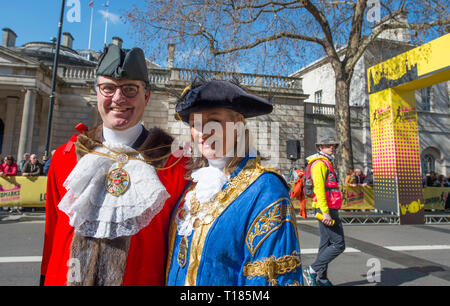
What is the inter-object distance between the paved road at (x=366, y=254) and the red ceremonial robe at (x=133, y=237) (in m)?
2.85

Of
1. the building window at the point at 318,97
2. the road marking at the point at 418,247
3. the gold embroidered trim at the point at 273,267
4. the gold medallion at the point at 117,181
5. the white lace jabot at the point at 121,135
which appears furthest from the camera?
the building window at the point at 318,97

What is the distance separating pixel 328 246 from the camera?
409cm

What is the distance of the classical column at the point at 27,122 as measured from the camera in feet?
51.9

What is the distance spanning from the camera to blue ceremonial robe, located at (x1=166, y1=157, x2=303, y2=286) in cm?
135

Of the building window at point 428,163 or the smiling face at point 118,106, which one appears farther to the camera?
the building window at point 428,163

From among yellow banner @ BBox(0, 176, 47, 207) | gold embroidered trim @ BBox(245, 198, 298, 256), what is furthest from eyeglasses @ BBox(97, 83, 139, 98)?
yellow banner @ BBox(0, 176, 47, 207)

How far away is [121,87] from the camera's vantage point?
5.81 feet

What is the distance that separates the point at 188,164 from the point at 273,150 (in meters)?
16.0

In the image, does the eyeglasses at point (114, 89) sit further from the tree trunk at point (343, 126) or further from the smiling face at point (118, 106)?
the tree trunk at point (343, 126)

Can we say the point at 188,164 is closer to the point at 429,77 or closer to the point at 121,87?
the point at 121,87

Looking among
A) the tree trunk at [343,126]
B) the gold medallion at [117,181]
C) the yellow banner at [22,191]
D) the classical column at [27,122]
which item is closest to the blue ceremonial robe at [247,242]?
the gold medallion at [117,181]

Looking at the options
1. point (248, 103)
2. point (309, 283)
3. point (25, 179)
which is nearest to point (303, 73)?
point (25, 179)

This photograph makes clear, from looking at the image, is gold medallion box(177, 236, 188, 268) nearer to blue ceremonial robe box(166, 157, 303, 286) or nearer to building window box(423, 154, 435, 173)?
blue ceremonial robe box(166, 157, 303, 286)

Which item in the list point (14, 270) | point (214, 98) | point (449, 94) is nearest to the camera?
point (214, 98)
